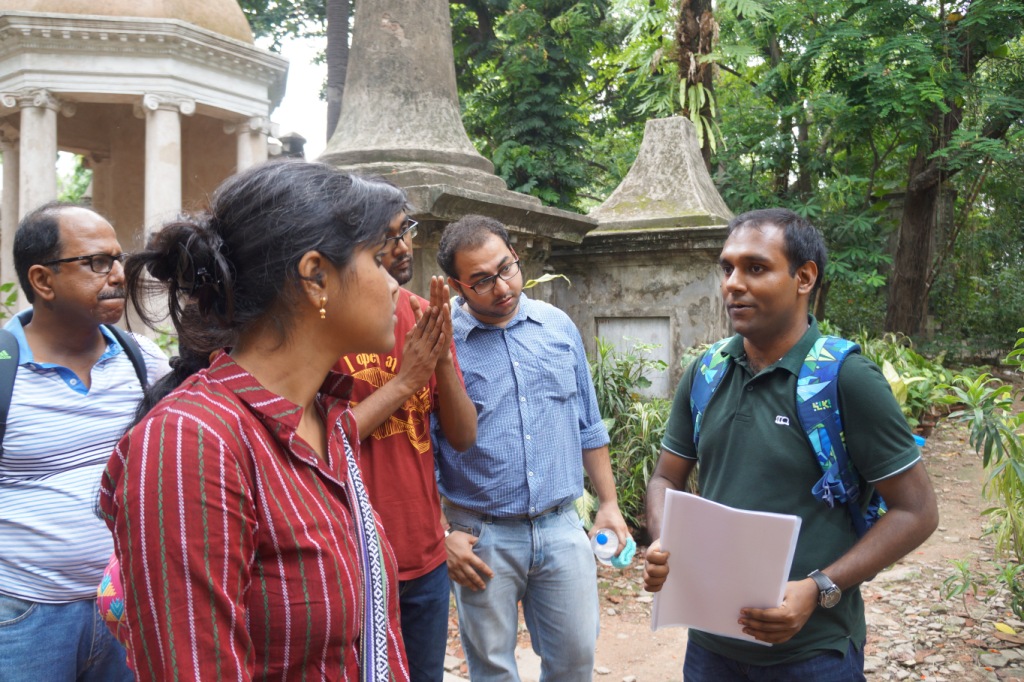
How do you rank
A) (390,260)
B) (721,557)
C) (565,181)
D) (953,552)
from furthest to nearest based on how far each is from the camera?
(565,181) → (953,552) → (721,557) → (390,260)

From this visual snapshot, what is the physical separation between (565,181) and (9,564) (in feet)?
35.3

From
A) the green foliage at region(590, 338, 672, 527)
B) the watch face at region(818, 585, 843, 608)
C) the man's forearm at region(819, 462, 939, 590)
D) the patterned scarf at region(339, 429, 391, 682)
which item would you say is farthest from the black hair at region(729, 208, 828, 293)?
the green foliage at region(590, 338, 672, 527)

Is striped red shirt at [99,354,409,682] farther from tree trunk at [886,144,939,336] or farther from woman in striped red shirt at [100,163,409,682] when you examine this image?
tree trunk at [886,144,939,336]

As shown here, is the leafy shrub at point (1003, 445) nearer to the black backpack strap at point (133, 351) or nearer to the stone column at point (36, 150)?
the black backpack strap at point (133, 351)

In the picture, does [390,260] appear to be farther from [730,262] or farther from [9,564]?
[9,564]

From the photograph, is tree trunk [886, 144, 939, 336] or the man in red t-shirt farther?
tree trunk [886, 144, 939, 336]

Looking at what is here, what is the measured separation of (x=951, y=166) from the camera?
1110 centimetres

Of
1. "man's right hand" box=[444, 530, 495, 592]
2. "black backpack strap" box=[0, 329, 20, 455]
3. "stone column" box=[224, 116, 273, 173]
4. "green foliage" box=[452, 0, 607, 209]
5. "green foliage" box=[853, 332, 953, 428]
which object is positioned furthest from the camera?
"stone column" box=[224, 116, 273, 173]

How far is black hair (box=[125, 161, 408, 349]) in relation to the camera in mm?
1403

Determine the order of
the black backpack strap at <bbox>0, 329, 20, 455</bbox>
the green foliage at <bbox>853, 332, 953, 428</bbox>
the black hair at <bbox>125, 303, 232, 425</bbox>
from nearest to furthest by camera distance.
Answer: the black hair at <bbox>125, 303, 232, 425</bbox>
the black backpack strap at <bbox>0, 329, 20, 455</bbox>
the green foliage at <bbox>853, 332, 953, 428</bbox>

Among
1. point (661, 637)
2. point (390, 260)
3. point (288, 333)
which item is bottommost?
point (661, 637)

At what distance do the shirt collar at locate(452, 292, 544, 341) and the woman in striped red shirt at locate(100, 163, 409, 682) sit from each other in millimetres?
1328

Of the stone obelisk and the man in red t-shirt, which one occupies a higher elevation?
the stone obelisk

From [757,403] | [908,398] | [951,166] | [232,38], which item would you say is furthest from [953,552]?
[232,38]
